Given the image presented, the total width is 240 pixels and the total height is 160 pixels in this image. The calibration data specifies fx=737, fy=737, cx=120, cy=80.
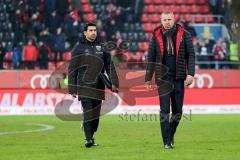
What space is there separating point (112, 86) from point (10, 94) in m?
12.5

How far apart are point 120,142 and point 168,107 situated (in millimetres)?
2177

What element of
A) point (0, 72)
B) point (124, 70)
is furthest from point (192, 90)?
point (0, 72)

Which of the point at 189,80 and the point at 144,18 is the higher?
the point at 189,80

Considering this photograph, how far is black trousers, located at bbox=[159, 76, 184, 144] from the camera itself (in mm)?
12109

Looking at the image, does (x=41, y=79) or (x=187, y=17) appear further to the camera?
(x=187, y=17)

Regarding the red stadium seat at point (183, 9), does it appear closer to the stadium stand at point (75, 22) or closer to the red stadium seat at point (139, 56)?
the stadium stand at point (75, 22)

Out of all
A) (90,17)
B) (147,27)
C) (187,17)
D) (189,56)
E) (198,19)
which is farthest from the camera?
(198,19)

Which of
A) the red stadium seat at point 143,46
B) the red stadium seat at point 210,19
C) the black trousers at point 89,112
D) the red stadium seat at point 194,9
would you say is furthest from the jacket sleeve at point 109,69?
the red stadium seat at point 194,9

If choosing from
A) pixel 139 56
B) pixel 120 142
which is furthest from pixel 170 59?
pixel 139 56

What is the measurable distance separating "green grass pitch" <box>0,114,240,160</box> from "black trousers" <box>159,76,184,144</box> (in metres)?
0.30

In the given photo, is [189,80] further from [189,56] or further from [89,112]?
[89,112]

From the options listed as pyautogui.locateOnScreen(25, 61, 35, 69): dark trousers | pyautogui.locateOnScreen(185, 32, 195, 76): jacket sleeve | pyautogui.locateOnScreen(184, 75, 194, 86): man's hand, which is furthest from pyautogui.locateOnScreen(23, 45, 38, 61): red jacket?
pyautogui.locateOnScreen(184, 75, 194, 86): man's hand

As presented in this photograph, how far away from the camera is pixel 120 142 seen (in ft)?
46.0

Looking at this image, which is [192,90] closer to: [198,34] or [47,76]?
[47,76]
